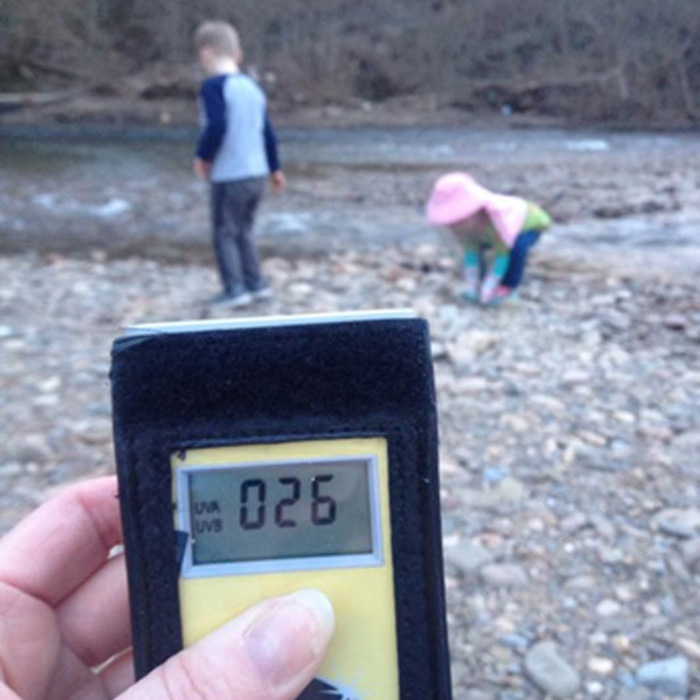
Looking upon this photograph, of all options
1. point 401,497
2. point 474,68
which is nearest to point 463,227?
point 401,497

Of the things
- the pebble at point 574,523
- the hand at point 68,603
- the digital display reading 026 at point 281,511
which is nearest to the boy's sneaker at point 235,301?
the pebble at point 574,523

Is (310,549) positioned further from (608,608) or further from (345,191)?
(345,191)

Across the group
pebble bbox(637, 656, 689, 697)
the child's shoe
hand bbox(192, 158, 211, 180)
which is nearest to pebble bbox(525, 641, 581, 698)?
pebble bbox(637, 656, 689, 697)

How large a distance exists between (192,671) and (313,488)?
27 centimetres

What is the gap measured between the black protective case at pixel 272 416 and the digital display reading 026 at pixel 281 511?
40 mm

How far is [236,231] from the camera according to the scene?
5500mm

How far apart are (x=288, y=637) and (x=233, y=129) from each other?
4336 mm

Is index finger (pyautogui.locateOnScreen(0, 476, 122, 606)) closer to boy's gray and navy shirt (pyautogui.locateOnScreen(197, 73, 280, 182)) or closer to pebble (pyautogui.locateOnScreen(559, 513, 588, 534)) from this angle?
pebble (pyautogui.locateOnScreen(559, 513, 588, 534))

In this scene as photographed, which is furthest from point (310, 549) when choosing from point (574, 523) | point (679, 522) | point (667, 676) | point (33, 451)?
point (33, 451)

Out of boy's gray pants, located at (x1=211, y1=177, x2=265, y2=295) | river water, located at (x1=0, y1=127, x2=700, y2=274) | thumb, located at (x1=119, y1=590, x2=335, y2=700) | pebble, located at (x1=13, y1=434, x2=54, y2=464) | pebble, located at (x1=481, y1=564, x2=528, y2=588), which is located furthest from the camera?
river water, located at (x1=0, y1=127, x2=700, y2=274)

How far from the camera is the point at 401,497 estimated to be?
124 cm

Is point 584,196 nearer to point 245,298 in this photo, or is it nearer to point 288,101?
point 245,298

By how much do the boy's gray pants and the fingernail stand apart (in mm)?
4305

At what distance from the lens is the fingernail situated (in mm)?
1154
